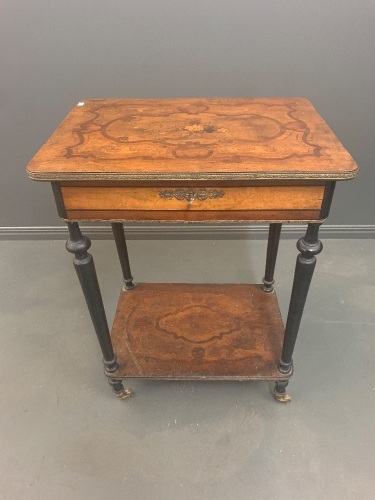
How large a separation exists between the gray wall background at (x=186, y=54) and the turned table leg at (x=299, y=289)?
0.97 metres

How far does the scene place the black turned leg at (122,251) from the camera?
5.07ft

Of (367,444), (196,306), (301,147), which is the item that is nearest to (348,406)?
(367,444)

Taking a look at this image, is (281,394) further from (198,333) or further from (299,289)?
(299,289)

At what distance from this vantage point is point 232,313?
158cm

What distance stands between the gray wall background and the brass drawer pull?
96cm

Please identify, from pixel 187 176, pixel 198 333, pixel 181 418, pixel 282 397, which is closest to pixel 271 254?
pixel 198 333

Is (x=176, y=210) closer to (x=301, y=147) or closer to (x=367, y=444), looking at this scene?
(x=301, y=147)

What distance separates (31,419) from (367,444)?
45.0 inches

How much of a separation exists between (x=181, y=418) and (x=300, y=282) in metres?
0.67

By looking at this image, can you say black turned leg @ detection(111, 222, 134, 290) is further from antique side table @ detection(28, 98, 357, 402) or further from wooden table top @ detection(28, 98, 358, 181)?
wooden table top @ detection(28, 98, 358, 181)

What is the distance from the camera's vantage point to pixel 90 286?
1135 mm

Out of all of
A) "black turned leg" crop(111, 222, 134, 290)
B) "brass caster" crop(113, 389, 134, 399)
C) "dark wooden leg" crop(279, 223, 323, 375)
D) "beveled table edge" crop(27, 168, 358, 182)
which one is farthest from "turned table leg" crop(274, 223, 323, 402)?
"black turned leg" crop(111, 222, 134, 290)

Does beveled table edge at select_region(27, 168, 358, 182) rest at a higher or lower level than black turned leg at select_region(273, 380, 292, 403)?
higher

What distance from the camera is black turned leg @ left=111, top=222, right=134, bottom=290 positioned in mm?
1546
